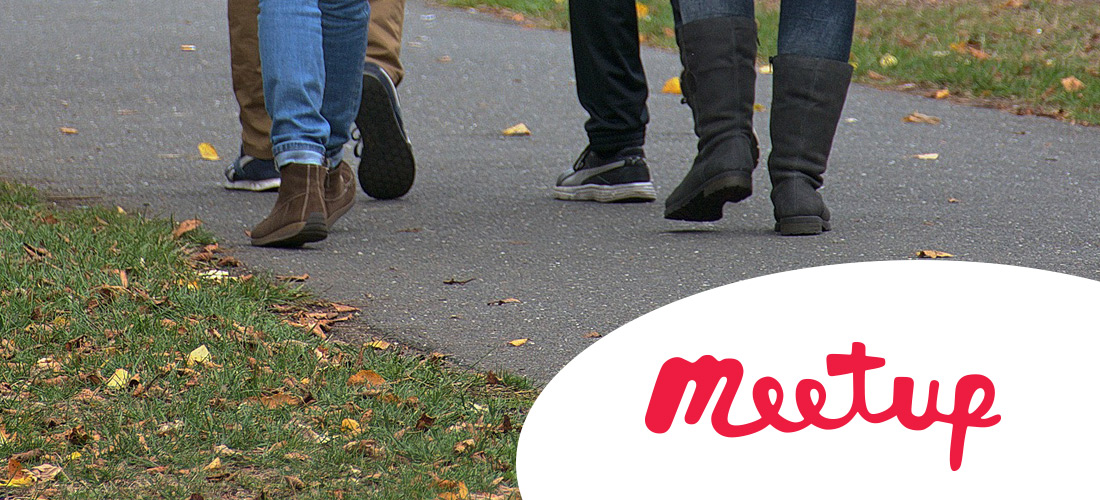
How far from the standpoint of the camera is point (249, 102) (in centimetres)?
383

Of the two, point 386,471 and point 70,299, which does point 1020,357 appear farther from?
point 70,299

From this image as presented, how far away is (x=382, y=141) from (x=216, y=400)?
171 cm

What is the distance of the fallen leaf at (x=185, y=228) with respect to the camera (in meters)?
3.25

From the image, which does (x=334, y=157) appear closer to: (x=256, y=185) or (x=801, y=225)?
(x=256, y=185)

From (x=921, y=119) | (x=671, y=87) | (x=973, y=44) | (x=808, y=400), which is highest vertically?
(x=808, y=400)

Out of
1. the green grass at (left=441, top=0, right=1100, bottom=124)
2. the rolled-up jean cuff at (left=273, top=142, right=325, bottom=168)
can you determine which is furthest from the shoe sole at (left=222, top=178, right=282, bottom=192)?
the green grass at (left=441, top=0, right=1100, bottom=124)

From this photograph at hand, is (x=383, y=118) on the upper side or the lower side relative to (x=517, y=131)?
upper

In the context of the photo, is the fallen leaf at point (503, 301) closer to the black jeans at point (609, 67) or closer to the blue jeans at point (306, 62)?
the blue jeans at point (306, 62)

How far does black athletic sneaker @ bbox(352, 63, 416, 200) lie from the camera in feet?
11.8

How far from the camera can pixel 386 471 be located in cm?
184

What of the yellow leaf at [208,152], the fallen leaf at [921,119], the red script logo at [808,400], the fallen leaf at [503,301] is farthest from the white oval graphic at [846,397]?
the fallen leaf at [921,119]

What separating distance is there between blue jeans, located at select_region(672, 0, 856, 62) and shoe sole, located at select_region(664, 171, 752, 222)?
33 centimetres

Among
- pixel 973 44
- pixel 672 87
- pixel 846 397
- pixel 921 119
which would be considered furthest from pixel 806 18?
pixel 973 44

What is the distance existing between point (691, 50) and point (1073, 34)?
5.02m
